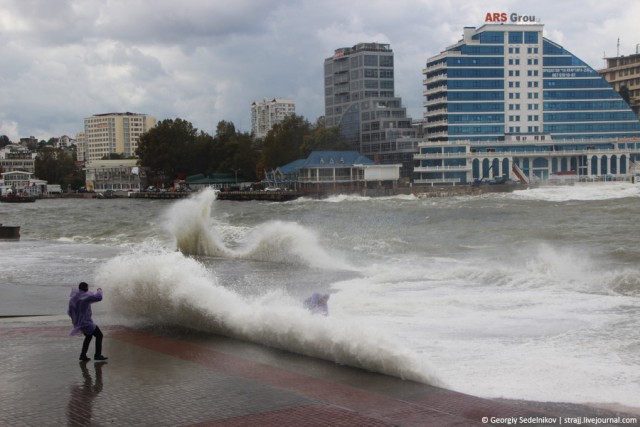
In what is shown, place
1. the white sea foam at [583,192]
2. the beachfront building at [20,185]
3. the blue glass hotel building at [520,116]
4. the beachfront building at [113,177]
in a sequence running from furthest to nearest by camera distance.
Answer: the beachfront building at [113,177]
the beachfront building at [20,185]
the blue glass hotel building at [520,116]
the white sea foam at [583,192]

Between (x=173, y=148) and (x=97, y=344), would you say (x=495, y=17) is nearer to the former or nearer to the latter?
(x=173, y=148)


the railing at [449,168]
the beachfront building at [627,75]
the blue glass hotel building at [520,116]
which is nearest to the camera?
the railing at [449,168]

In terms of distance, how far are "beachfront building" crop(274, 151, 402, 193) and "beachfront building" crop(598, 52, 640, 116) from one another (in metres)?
Answer: 72.9

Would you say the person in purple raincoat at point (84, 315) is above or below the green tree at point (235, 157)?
below

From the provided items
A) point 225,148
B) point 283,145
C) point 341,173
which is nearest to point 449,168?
point 341,173

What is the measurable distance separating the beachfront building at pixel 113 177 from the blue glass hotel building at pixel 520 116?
79968 millimetres

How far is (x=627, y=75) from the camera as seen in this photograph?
559 feet

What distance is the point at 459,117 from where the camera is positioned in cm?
12288

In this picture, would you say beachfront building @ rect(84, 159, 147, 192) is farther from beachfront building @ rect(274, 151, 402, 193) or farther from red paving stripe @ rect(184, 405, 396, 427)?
red paving stripe @ rect(184, 405, 396, 427)

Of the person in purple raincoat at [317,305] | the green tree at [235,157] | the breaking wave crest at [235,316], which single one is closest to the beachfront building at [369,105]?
the green tree at [235,157]

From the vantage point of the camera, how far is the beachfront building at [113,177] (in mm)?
177250

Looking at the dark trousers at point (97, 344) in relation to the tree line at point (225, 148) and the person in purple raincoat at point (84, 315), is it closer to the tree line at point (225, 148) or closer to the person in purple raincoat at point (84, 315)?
the person in purple raincoat at point (84, 315)

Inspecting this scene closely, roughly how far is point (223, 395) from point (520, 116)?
12208 cm

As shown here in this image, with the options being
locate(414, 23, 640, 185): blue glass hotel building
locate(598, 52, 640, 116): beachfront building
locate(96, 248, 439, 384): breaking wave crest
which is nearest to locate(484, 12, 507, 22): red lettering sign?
locate(414, 23, 640, 185): blue glass hotel building
